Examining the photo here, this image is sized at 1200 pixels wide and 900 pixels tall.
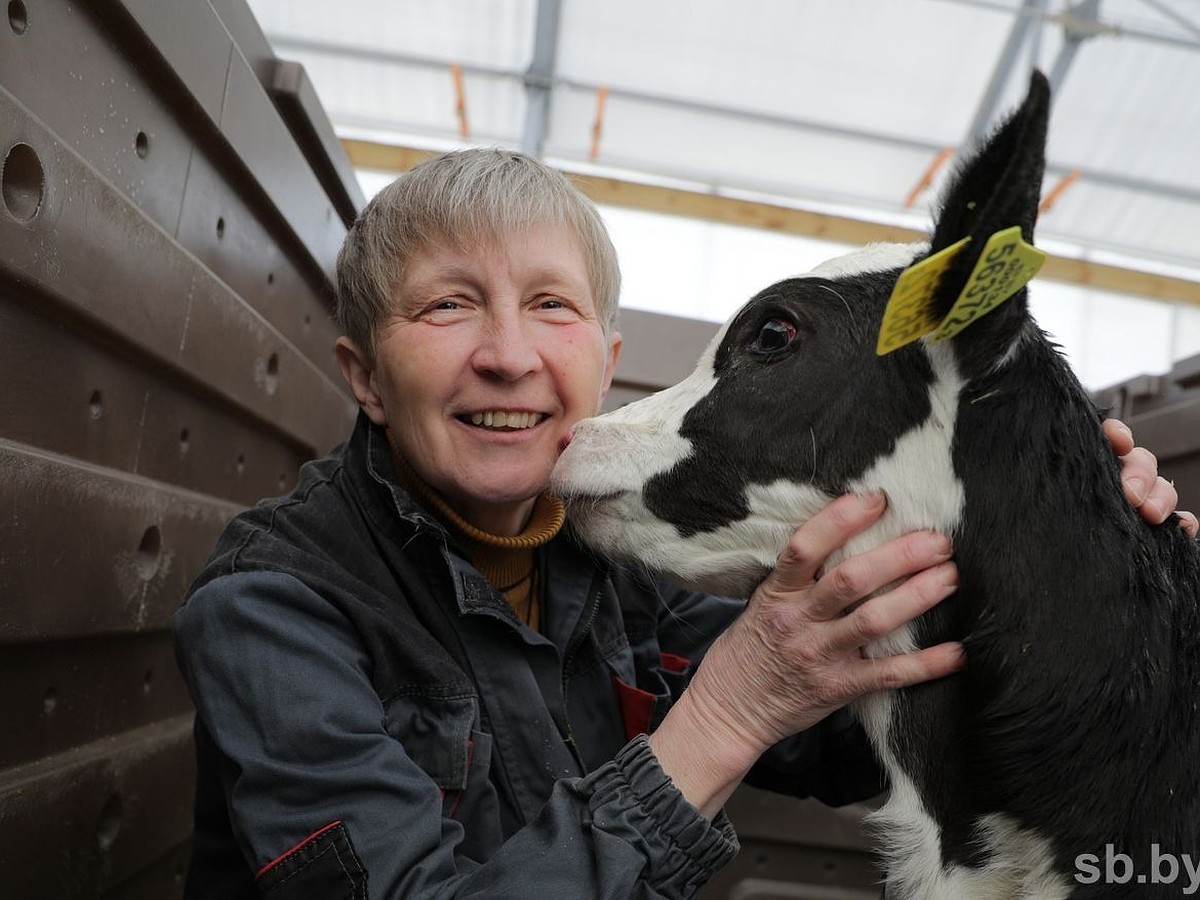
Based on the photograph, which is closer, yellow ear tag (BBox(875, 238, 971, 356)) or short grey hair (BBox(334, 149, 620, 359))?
yellow ear tag (BBox(875, 238, 971, 356))

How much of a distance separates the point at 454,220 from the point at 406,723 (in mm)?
683

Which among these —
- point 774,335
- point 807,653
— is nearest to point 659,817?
point 807,653

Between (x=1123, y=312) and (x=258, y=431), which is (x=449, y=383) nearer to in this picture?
(x=258, y=431)

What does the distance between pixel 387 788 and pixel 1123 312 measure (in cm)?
721

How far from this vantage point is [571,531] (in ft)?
4.81

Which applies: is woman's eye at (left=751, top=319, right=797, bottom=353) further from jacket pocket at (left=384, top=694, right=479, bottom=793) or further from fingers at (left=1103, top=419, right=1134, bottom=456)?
jacket pocket at (left=384, top=694, right=479, bottom=793)

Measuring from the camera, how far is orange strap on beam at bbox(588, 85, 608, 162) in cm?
612

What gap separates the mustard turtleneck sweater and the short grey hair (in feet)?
0.77

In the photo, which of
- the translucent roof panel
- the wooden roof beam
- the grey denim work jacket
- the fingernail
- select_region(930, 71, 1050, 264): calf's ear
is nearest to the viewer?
select_region(930, 71, 1050, 264): calf's ear

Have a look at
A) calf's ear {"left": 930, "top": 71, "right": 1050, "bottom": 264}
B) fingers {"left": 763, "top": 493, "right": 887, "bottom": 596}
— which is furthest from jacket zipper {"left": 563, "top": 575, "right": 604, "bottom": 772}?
calf's ear {"left": 930, "top": 71, "right": 1050, "bottom": 264}

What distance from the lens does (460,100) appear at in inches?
244

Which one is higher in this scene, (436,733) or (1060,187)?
(1060,187)

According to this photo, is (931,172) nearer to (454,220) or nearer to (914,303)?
(454,220)

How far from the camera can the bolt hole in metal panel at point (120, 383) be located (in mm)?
1115
